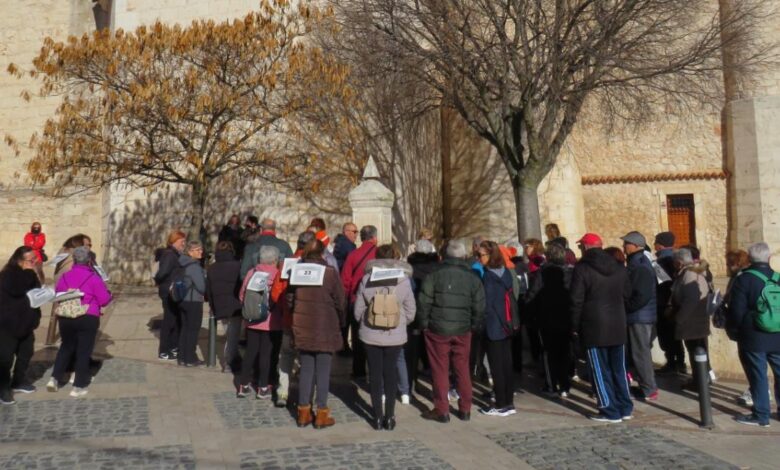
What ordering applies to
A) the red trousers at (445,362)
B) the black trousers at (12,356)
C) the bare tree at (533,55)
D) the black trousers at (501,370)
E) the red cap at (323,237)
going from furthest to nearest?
1. the bare tree at (533,55)
2. the red cap at (323,237)
3. the black trousers at (12,356)
4. the black trousers at (501,370)
5. the red trousers at (445,362)

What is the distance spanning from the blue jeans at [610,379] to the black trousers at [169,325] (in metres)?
5.21

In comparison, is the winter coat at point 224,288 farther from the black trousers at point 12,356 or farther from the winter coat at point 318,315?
the winter coat at point 318,315

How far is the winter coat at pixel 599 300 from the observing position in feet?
18.4

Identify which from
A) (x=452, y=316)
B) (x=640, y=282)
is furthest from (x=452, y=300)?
(x=640, y=282)

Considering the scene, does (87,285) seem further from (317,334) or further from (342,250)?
(342,250)

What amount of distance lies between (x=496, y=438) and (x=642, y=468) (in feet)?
3.82

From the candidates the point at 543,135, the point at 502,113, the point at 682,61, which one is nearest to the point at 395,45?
the point at 502,113

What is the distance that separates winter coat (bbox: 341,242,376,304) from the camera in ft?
22.1

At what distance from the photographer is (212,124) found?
11.8 metres

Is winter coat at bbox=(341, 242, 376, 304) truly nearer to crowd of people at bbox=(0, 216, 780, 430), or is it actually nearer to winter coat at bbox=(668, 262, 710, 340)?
crowd of people at bbox=(0, 216, 780, 430)

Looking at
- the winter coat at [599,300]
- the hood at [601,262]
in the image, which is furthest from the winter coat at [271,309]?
the hood at [601,262]

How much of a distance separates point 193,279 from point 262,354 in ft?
5.88

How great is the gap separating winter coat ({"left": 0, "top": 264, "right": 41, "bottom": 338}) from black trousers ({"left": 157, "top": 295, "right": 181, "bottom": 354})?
2.08 m

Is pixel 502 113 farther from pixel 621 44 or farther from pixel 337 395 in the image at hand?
pixel 337 395
